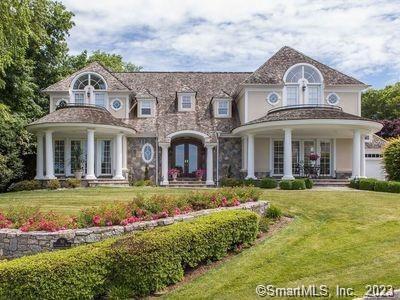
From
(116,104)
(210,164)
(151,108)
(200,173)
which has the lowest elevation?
(200,173)

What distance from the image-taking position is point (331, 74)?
25.9 m

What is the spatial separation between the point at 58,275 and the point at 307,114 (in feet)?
53.6

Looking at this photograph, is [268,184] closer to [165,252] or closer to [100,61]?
[165,252]

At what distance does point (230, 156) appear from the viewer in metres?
26.0

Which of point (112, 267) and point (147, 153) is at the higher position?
point (147, 153)

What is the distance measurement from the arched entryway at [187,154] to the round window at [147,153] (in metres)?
1.71

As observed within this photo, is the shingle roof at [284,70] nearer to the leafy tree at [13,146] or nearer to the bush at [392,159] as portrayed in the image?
the bush at [392,159]

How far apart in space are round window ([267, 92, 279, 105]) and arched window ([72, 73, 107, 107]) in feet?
31.5

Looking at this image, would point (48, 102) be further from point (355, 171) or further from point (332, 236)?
point (332, 236)

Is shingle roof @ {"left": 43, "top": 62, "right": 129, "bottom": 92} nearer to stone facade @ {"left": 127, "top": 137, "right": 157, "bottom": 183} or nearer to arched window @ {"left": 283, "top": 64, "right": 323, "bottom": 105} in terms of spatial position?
stone facade @ {"left": 127, "top": 137, "right": 157, "bottom": 183}

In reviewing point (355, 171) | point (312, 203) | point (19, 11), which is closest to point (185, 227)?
point (312, 203)

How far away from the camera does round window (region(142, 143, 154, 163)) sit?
1017 inches

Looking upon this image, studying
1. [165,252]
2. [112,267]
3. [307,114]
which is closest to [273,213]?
[165,252]

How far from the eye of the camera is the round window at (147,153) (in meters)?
25.8
